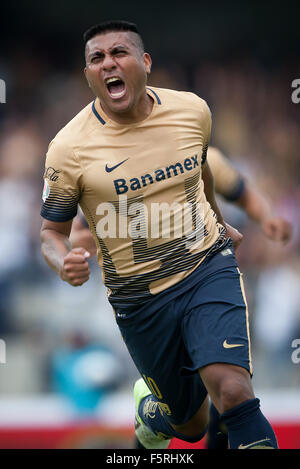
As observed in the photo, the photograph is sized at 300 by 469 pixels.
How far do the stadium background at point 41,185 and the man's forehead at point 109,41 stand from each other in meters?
3.99

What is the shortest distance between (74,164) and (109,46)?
67cm

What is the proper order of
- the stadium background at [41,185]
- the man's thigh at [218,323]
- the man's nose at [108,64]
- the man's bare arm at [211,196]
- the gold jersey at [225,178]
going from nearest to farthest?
the man's thigh at [218,323] → the man's nose at [108,64] → the man's bare arm at [211,196] → the gold jersey at [225,178] → the stadium background at [41,185]

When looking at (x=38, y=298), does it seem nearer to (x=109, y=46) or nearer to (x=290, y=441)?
(x=290, y=441)

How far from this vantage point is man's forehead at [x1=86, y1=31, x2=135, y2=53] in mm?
4168

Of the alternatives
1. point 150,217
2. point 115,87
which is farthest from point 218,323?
point 115,87

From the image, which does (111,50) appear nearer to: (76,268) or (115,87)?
(115,87)

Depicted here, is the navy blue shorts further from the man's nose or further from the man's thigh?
the man's nose

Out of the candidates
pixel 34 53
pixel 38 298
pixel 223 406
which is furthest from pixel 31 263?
pixel 223 406

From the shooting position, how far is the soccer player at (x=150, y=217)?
4133 millimetres

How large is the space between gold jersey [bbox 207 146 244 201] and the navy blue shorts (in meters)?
2.16

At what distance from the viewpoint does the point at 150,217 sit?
4250 mm

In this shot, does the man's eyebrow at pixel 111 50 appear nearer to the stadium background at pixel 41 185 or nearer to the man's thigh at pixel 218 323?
the man's thigh at pixel 218 323

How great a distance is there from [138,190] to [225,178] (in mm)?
2622

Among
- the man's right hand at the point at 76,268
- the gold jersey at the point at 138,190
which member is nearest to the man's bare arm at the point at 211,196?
the gold jersey at the point at 138,190
